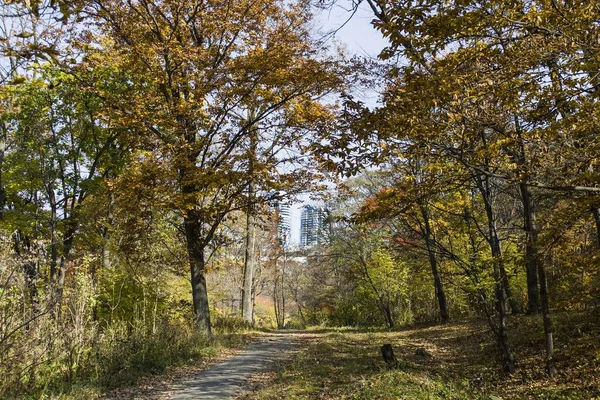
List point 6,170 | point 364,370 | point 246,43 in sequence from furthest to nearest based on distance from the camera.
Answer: point 6,170 < point 246,43 < point 364,370

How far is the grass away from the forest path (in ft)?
1.44

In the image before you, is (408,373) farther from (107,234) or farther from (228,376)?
(107,234)

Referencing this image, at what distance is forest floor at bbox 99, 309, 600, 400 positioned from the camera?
6723mm

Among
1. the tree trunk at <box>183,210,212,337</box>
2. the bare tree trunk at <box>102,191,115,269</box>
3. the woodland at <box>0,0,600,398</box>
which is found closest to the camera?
the woodland at <box>0,0,600,398</box>

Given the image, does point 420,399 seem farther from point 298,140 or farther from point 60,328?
point 298,140

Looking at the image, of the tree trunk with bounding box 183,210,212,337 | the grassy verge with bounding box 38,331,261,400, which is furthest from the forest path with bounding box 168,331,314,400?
the tree trunk with bounding box 183,210,212,337

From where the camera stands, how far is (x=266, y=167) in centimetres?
1215

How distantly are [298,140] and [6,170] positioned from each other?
40.1 feet

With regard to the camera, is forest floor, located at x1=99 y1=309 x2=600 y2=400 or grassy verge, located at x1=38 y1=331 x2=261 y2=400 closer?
grassy verge, located at x1=38 y1=331 x2=261 y2=400

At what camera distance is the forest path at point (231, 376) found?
695cm

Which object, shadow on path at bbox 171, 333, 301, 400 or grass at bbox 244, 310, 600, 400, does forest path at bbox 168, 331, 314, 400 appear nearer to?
shadow on path at bbox 171, 333, 301, 400

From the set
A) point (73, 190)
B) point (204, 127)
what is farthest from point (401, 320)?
point (73, 190)

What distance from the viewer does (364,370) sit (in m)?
8.49

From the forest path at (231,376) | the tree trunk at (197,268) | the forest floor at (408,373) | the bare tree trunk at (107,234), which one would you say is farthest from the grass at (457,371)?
the bare tree trunk at (107,234)
